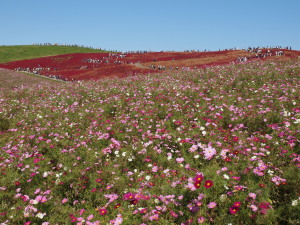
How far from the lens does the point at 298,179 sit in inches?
135

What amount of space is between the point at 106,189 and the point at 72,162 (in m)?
1.41

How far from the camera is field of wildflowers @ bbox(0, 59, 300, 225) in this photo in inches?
131

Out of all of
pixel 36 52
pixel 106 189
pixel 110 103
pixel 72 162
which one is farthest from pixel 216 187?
pixel 36 52

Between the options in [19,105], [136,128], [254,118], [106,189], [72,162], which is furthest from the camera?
[19,105]

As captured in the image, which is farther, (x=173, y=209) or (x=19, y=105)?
(x=19, y=105)

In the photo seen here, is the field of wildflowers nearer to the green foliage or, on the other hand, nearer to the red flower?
the red flower

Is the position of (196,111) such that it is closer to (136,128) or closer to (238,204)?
(136,128)

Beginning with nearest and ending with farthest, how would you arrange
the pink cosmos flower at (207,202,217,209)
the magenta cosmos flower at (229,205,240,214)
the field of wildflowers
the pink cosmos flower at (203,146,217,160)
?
the magenta cosmos flower at (229,205,240,214) < the pink cosmos flower at (207,202,217,209) < the field of wildflowers < the pink cosmos flower at (203,146,217,160)

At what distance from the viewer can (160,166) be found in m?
4.95

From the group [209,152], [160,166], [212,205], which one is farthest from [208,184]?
[160,166]

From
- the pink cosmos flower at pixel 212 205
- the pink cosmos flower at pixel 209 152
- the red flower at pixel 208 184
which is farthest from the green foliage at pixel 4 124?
the pink cosmos flower at pixel 212 205

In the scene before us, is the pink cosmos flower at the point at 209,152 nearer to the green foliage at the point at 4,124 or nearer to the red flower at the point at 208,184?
the red flower at the point at 208,184

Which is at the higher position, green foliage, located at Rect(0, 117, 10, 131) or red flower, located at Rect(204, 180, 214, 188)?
red flower, located at Rect(204, 180, 214, 188)

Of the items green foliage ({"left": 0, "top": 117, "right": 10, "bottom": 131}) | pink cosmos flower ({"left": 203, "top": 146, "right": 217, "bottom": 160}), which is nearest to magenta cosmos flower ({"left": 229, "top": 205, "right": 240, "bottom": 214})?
pink cosmos flower ({"left": 203, "top": 146, "right": 217, "bottom": 160})
